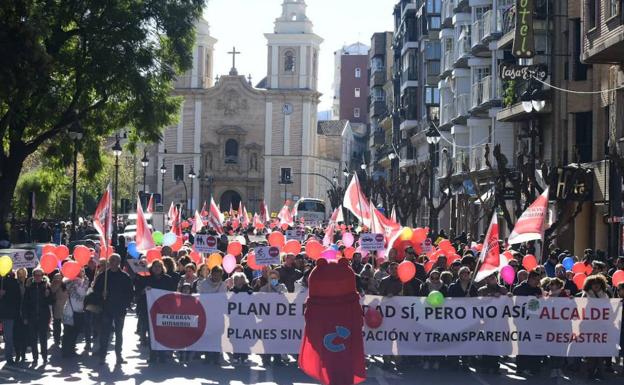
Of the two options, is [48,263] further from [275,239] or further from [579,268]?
[579,268]

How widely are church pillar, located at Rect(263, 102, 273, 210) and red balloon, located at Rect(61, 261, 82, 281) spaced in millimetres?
103644

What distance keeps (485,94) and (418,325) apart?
30.7 meters

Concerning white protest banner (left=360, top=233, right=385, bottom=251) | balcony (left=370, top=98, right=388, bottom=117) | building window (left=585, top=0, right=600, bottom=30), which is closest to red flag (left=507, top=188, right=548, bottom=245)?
white protest banner (left=360, top=233, right=385, bottom=251)

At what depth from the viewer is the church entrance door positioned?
121 meters

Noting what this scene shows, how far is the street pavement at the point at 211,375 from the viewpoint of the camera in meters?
15.5

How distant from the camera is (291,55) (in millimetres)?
125438

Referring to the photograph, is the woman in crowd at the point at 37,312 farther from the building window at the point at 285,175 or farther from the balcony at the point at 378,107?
the building window at the point at 285,175

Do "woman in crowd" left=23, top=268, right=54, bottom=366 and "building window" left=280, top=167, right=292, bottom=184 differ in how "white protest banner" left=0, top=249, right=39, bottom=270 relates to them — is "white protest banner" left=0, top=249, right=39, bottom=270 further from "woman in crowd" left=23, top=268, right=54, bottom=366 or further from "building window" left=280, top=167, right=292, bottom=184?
"building window" left=280, top=167, right=292, bottom=184

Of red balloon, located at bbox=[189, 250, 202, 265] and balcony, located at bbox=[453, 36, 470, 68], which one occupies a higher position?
balcony, located at bbox=[453, 36, 470, 68]

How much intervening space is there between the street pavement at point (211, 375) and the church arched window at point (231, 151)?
345 ft

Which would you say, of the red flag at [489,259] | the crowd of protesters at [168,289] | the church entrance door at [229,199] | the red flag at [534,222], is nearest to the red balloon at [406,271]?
the crowd of protesters at [168,289]

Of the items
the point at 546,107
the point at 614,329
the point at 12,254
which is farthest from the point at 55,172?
the point at 614,329

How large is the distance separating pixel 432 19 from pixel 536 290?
2106 inches

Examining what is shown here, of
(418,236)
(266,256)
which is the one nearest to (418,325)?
(266,256)
